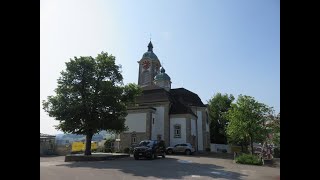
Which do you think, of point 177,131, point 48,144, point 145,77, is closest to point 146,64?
point 145,77

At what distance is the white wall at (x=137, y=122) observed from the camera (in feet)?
150

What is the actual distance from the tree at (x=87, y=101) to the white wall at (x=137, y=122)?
1442 centimetres

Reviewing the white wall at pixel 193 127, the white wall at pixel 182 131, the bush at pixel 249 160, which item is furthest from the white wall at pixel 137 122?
the bush at pixel 249 160

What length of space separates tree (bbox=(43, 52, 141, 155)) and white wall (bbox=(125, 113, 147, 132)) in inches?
568

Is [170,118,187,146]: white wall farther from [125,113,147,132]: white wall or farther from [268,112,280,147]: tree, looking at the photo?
[268,112,280,147]: tree

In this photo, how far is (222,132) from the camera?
2601 inches

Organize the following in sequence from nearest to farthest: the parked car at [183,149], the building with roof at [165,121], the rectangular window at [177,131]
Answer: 1. the parked car at [183,149]
2. the building with roof at [165,121]
3. the rectangular window at [177,131]

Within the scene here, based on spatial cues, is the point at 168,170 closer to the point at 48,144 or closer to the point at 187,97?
the point at 48,144

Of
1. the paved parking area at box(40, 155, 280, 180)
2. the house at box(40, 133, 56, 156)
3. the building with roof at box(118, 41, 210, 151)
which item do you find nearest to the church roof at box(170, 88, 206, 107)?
the building with roof at box(118, 41, 210, 151)

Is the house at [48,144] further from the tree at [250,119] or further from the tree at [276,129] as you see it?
the tree at [276,129]
